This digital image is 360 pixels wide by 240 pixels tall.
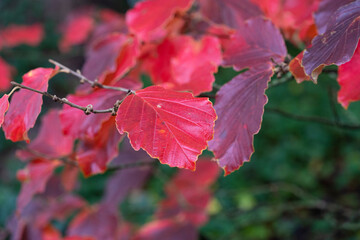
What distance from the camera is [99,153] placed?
2.29 feet

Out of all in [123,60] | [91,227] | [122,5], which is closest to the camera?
[123,60]

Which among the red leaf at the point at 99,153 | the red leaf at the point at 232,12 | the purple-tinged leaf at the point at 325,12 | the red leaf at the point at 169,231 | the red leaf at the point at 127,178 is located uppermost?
the purple-tinged leaf at the point at 325,12

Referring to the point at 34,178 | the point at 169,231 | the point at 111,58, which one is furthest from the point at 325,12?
the point at 169,231

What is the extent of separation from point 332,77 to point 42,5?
2479 millimetres

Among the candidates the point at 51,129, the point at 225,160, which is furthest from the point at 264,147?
the point at 225,160

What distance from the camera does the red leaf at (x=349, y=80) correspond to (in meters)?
0.51

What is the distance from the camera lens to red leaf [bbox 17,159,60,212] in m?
0.80

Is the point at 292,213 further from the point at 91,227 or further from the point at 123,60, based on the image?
the point at 123,60

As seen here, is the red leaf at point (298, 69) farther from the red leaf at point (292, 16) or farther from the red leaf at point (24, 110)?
the red leaf at point (24, 110)

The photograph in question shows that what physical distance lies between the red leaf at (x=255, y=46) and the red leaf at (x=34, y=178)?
513 mm

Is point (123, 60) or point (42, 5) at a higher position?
point (123, 60)

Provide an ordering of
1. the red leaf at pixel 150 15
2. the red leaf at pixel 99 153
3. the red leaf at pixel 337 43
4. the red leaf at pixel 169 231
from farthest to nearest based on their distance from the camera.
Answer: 1. the red leaf at pixel 169 231
2. the red leaf at pixel 150 15
3. the red leaf at pixel 99 153
4. the red leaf at pixel 337 43

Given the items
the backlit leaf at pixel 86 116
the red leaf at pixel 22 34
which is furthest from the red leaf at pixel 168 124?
the red leaf at pixel 22 34

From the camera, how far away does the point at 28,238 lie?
1.06 metres
